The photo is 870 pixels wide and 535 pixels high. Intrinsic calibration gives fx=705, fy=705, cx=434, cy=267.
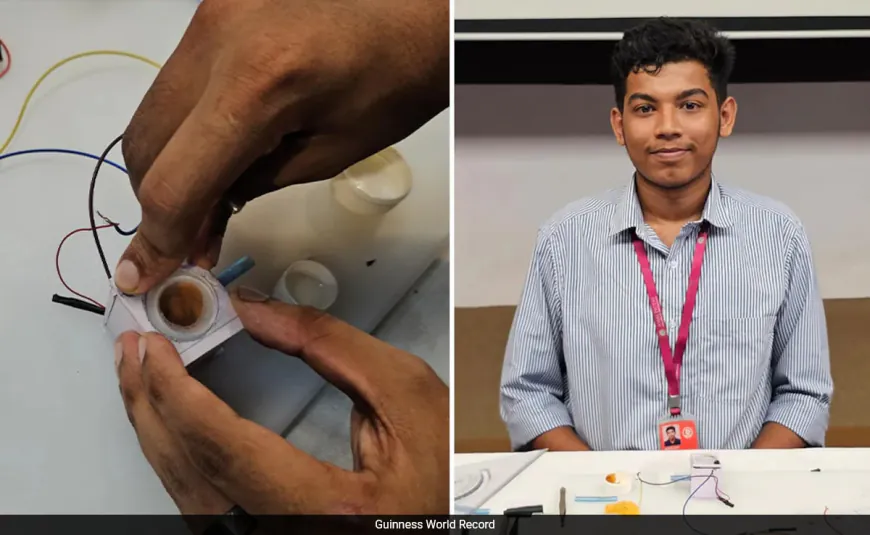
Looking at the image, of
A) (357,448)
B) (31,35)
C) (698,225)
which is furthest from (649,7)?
(31,35)

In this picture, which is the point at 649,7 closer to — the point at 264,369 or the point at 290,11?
the point at 290,11

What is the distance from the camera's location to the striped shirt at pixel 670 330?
59 centimetres

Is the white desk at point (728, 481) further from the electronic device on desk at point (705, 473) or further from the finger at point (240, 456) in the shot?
the finger at point (240, 456)

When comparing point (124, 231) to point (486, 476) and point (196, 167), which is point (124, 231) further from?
point (486, 476)

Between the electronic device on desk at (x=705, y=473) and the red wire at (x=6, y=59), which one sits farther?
the red wire at (x=6, y=59)

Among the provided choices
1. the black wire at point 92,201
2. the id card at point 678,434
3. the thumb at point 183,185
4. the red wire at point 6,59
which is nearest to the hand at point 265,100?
the thumb at point 183,185

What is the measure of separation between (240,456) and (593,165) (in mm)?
379

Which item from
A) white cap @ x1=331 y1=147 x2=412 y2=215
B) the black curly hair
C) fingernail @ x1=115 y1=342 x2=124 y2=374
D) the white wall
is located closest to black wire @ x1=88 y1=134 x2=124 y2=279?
fingernail @ x1=115 y1=342 x2=124 y2=374

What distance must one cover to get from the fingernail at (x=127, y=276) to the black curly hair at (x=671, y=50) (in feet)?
1.42

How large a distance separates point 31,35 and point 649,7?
639mm

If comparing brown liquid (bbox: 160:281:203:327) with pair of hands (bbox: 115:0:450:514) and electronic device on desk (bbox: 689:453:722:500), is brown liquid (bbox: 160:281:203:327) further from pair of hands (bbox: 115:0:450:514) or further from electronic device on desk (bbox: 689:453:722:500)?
electronic device on desk (bbox: 689:453:722:500)

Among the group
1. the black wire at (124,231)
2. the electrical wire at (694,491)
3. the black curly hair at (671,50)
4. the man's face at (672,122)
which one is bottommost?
the electrical wire at (694,491)

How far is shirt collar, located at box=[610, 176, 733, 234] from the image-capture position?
23.4 inches

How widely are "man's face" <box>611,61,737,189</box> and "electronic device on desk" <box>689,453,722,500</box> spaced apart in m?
0.23
